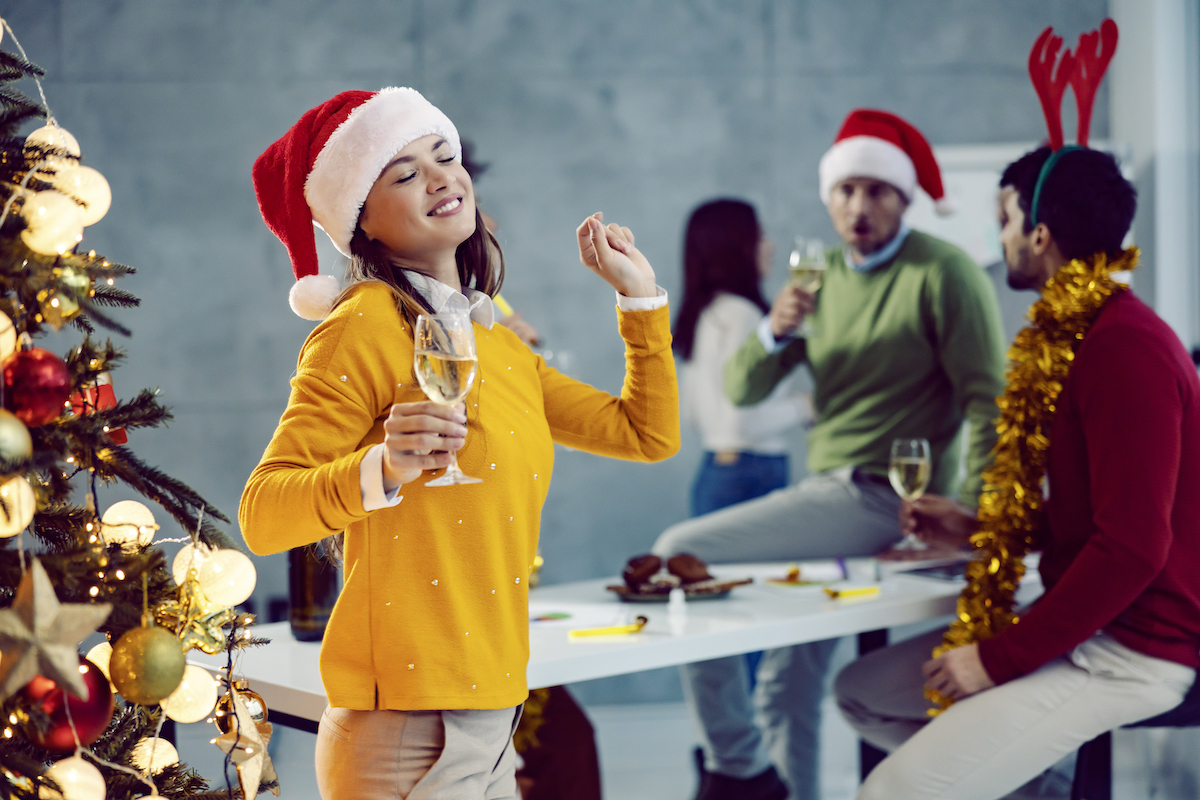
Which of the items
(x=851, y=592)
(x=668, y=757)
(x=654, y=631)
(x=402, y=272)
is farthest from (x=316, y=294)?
(x=668, y=757)

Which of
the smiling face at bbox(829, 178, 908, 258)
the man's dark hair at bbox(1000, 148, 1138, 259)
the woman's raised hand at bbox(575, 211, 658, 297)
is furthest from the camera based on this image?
the smiling face at bbox(829, 178, 908, 258)

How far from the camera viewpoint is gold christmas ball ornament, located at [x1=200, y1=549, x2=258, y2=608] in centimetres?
124

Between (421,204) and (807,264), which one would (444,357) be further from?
(807,264)

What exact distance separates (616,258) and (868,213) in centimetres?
165

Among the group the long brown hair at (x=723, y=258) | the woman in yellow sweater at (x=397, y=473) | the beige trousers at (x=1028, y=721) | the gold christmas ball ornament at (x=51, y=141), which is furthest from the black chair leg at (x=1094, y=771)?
the long brown hair at (x=723, y=258)

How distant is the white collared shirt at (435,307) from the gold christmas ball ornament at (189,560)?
0.72ft

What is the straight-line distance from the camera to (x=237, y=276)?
163 inches

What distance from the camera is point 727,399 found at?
3594mm

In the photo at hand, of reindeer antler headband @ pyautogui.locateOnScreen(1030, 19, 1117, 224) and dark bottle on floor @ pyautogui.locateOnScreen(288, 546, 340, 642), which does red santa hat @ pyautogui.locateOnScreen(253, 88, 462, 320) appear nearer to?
dark bottle on floor @ pyautogui.locateOnScreen(288, 546, 340, 642)

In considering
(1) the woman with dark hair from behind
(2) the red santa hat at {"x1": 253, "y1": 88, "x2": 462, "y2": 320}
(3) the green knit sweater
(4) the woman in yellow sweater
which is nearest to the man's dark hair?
(3) the green knit sweater

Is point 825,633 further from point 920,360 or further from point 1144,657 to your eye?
point 920,360

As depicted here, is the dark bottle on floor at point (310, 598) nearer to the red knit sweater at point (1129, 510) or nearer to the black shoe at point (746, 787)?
the red knit sweater at point (1129, 510)

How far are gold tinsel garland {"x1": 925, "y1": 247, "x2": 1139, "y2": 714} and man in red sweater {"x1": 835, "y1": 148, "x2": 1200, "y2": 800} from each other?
6 centimetres

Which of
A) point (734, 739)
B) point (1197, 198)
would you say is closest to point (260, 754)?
point (734, 739)
